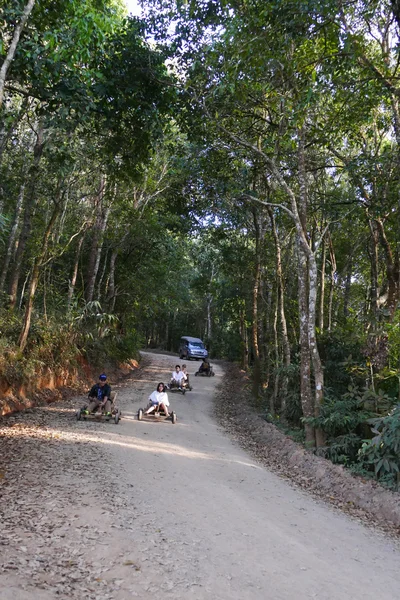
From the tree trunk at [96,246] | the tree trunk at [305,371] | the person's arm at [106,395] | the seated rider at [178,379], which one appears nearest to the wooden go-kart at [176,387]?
the seated rider at [178,379]

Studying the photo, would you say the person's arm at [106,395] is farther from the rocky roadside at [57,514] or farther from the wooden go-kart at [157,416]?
the rocky roadside at [57,514]

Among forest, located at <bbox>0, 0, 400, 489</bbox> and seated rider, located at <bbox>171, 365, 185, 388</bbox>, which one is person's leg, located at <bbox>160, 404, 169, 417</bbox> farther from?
seated rider, located at <bbox>171, 365, 185, 388</bbox>

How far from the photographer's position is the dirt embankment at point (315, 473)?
652 centimetres

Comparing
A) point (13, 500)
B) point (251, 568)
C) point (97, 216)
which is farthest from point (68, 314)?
point (251, 568)

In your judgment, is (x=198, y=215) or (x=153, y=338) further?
(x=153, y=338)

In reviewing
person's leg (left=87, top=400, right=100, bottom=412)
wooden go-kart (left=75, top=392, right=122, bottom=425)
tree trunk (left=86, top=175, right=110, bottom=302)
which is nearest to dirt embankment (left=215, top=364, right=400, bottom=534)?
wooden go-kart (left=75, top=392, right=122, bottom=425)

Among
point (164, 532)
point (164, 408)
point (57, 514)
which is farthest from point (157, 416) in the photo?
point (164, 532)

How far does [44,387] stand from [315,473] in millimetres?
8280

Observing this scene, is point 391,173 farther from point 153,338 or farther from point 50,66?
point 153,338

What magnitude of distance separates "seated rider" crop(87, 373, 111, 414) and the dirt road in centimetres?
192

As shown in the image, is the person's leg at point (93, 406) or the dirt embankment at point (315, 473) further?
the person's leg at point (93, 406)

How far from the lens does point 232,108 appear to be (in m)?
11.3

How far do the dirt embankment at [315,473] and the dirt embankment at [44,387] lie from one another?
526 cm

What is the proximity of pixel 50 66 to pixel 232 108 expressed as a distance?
551 cm
